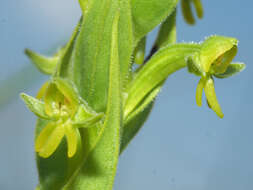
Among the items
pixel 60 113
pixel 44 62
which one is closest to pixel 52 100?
pixel 60 113

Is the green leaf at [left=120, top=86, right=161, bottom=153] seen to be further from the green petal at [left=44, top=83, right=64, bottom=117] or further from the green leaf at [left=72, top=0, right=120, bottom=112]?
the green petal at [left=44, top=83, right=64, bottom=117]

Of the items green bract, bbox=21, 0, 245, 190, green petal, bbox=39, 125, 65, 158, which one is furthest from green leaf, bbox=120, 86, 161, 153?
green petal, bbox=39, 125, 65, 158

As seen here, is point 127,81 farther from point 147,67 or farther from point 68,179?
point 68,179

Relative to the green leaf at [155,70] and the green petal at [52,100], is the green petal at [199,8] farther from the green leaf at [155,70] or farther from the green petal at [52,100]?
the green petal at [52,100]

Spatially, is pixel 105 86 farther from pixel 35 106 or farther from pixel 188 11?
pixel 188 11

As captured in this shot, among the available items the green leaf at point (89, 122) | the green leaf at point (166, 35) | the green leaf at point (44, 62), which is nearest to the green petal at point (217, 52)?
the green leaf at point (166, 35)

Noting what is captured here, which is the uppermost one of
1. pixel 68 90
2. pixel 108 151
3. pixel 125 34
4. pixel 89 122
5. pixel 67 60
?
pixel 125 34

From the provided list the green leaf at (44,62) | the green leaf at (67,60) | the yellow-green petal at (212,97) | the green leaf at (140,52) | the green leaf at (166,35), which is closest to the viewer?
the yellow-green petal at (212,97)
